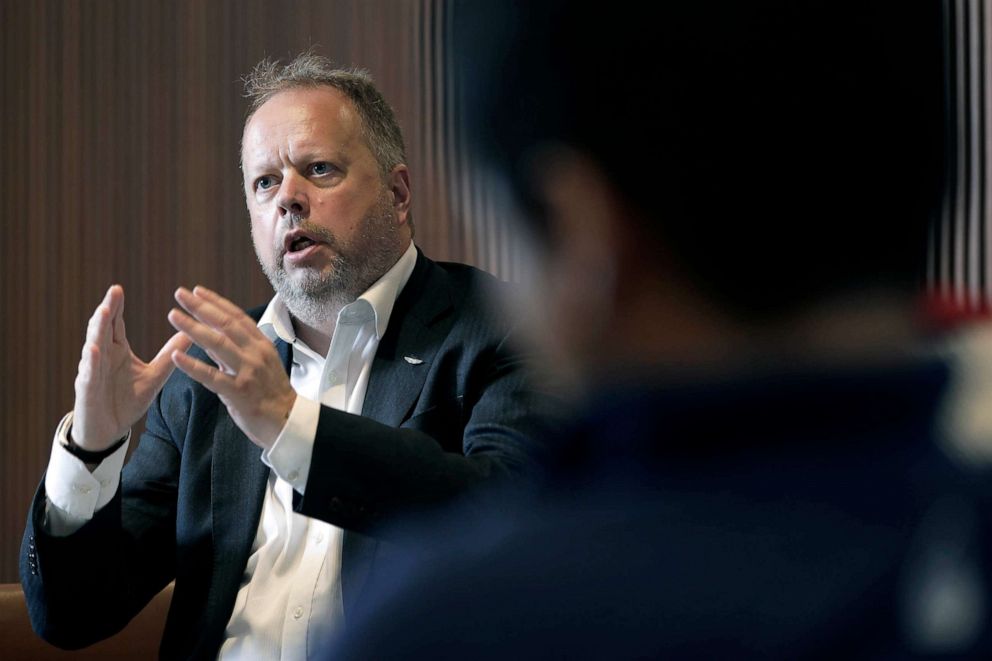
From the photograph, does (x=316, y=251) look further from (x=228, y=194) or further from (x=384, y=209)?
(x=228, y=194)

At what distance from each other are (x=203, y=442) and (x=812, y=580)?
1.08 metres

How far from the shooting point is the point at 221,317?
742 millimetres

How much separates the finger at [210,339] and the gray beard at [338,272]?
425 mm

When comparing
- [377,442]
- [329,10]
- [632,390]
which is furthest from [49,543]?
[632,390]

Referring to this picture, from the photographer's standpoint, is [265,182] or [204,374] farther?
[265,182]

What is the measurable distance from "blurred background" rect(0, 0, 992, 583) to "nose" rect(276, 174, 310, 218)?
0.15m

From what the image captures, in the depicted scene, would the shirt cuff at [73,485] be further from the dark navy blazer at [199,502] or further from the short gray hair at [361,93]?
the short gray hair at [361,93]

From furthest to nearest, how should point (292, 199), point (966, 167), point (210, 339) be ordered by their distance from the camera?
point (292, 199) → point (210, 339) → point (966, 167)

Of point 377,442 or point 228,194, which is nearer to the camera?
point 377,442

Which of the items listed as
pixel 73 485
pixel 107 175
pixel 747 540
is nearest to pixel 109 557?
pixel 73 485

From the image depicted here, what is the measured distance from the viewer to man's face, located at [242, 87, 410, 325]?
3.84 ft

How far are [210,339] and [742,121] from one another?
0.60 metres

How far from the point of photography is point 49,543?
1.11m

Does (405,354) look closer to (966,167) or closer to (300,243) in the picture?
(300,243)
